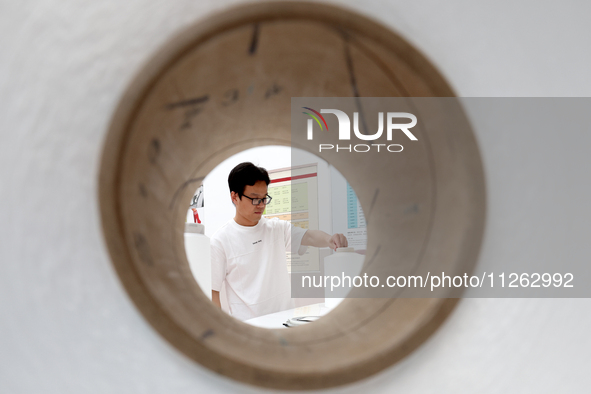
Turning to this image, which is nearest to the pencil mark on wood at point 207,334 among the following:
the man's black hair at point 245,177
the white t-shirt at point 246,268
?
the man's black hair at point 245,177

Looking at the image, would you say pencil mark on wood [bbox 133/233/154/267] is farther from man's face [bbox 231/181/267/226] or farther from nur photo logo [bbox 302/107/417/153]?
man's face [bbox 231/181/267/226]

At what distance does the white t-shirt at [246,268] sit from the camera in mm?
2156

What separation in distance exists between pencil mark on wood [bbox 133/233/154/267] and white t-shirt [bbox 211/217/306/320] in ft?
5.22

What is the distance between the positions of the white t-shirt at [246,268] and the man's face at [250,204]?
5 centimetres

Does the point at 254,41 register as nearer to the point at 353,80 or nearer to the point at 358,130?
the point at 353,80

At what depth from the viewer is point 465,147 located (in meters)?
0.55

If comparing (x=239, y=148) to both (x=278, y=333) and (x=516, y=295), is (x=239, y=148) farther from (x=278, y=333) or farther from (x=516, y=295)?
(x=516, y=295)

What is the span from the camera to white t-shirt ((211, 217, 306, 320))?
7.07ft

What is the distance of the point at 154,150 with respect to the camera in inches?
23.0

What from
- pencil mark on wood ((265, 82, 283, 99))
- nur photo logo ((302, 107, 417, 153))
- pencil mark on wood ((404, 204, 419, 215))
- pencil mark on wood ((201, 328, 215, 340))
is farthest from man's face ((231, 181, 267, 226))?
pencil mark on wood ((201, 328, 215, 340))

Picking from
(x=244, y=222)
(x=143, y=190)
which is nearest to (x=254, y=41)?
(x=143, y=190)

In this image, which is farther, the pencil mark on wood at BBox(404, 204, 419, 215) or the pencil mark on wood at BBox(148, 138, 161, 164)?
the pencil mark on wood at BBox(404, 204, 419, 215)

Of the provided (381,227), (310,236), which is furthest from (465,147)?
(310,236)

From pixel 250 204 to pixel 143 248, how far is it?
5.06 feet
